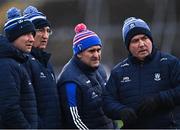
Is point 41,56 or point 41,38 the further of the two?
point 41,38

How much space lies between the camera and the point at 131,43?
6.93 metres

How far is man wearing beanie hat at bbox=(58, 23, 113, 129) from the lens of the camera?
7.09 metres

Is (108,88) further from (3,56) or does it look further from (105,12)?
(105,12)

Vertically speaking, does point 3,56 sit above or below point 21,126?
above

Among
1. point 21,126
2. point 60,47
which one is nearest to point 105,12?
point 60,47

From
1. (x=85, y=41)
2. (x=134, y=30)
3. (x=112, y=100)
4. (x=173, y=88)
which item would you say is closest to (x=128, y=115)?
(x=112, y=100)

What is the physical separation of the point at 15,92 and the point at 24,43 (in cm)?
64

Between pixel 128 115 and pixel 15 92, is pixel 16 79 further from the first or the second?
pixel 128 115

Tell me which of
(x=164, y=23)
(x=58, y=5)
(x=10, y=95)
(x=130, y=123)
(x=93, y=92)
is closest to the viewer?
(x=10, y=95)

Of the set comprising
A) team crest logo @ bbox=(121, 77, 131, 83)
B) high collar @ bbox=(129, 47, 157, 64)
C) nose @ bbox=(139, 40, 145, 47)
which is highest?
nose @ bbox=(139, 40, 145, 47)

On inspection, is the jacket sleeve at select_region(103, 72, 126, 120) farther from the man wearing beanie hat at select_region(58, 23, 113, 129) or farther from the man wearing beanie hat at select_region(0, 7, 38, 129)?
the man wearing beanie hat at select_region(0, 7, 38, 129)

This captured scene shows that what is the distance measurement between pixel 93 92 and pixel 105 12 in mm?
12261

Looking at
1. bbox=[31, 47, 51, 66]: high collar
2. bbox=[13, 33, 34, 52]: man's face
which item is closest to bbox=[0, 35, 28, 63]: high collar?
bbox=[13, 33, 34, 52]: man's face

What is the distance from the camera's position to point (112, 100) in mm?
6848
